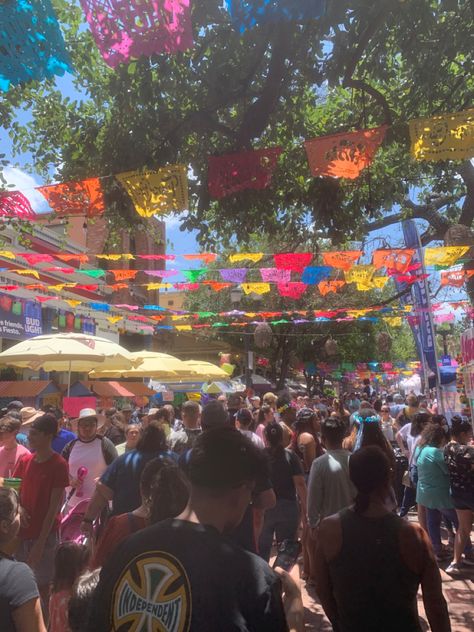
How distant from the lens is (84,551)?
3.33 metres

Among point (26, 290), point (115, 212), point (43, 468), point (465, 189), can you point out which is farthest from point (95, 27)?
point (26, 290)

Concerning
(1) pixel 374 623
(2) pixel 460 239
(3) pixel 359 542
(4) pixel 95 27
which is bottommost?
(1) pixel 374 623

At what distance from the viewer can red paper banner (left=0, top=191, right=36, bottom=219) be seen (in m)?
7.25

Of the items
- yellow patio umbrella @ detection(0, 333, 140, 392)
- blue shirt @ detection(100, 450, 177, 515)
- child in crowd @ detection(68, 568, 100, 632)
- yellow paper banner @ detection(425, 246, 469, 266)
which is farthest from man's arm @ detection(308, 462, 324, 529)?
yellow paper banner @ detection(425, 246, 469, 266)

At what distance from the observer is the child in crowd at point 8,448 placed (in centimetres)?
568

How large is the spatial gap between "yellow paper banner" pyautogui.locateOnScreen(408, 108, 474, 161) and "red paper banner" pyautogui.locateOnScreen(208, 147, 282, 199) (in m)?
1.62

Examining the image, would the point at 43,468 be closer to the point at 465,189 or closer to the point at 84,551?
the point at 84,551

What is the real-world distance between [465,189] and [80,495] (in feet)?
28.7

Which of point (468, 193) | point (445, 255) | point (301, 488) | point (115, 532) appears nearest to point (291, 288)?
Result: point (445, 255)

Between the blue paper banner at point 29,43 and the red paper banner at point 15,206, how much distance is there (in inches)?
96.0

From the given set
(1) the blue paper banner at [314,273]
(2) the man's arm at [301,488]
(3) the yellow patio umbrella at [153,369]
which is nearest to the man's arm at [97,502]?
(2) the man's arm at [301,488]

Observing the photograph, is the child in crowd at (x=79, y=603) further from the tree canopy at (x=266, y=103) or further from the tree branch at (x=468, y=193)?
the tree branch at (x=468, y=193)

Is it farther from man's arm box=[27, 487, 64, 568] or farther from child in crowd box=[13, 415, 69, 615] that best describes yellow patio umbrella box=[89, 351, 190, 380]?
man's arm box=[27, 487, 64, 568]

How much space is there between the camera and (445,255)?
1009 centimetres
